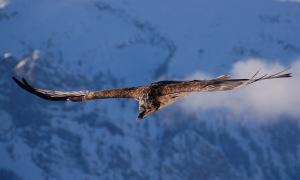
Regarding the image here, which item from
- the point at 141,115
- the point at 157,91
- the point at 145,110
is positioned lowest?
the point at 141,115

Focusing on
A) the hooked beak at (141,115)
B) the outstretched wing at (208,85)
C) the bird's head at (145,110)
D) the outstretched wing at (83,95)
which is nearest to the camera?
the outstretched wing at (208,85)

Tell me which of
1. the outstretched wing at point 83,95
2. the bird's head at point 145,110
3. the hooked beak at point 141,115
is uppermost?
the outstretched wing at point 83,95

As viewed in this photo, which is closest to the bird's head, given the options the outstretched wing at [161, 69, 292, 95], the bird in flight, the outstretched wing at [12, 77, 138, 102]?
the bird in flight

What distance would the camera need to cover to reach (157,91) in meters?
18.4

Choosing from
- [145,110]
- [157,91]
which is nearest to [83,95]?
[145,110]

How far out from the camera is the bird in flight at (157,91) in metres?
16.5

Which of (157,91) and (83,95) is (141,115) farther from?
(83,95)

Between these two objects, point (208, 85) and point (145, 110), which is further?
point (145, 110)

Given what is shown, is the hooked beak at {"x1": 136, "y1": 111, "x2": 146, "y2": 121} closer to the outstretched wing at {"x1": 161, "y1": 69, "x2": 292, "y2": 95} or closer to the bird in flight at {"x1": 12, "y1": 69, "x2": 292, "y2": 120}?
the bird in flight at {"x1": 12, "y1": 69, "x2": 292, "y2": 120}

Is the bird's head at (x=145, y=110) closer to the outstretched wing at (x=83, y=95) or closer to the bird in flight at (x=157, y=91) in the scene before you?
→ the bird in flight at (x=157, y=91)

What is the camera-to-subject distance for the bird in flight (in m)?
16.5

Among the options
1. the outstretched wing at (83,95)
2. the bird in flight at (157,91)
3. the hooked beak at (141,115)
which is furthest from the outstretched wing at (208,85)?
the outstretched wing at (83,95)

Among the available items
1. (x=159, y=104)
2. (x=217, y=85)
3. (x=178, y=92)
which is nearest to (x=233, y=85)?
(x=217, y=85)

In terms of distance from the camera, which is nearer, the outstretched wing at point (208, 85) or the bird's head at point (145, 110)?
the outstretched wing at point (208, 85)
